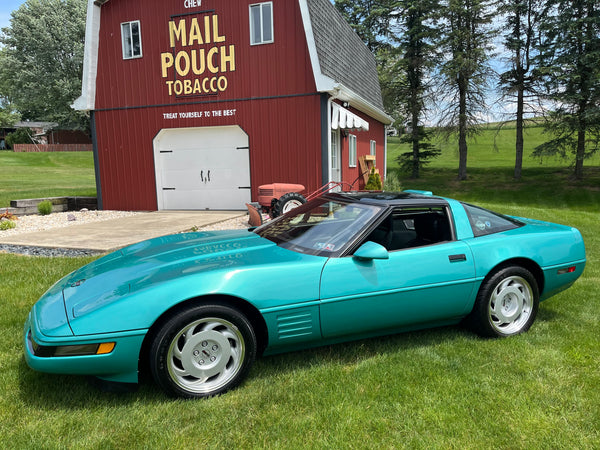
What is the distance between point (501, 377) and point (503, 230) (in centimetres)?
133

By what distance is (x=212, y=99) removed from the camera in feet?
37.8

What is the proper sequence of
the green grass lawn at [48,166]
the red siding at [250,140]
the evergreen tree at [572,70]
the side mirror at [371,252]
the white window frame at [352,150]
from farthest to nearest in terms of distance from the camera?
1. the green grass lawn at [48,166]
2. the evergreen tree at [572,70]
3. the white window frame at [352,150]
4. the red siding at [250,140]
5. the side mirror at [371,252]

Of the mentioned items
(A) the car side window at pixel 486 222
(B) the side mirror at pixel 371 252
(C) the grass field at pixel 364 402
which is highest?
(A) the car side window at pixel 486 222

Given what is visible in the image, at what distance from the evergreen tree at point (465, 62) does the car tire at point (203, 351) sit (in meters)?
23.5

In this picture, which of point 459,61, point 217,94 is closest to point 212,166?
point 217,94

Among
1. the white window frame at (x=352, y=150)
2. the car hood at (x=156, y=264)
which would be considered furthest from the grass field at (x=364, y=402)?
the white window frame at (x=352, y=150)

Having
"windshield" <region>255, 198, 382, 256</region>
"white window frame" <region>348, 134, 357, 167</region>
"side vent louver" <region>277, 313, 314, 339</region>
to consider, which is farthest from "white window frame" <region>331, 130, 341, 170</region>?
"side vent louver" <region>277, 313, 314, 339</region>

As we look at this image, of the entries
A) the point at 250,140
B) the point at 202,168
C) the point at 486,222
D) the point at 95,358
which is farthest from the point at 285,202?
the point at 95,358

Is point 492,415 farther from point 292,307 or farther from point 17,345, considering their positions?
point 17,345

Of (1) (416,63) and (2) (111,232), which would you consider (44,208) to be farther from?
(1) (416,63)

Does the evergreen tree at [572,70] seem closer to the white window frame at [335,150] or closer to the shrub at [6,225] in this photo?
the white window frame at [335,150]

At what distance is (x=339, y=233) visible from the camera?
325 centimetres

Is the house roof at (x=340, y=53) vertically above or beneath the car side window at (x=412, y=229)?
above

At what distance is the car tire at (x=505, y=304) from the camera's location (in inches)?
135
